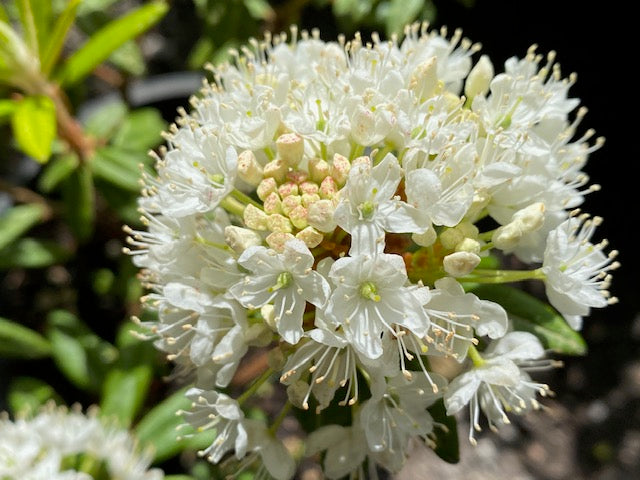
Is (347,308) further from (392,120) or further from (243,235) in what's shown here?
(392,120)

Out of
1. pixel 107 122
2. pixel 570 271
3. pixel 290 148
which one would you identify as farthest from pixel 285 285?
pixel 107 122

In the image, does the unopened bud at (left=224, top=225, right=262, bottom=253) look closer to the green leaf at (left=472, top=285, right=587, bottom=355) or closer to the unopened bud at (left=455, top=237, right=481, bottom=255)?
the unopened bud at (left=455, top=237, right=481, bottom=255)

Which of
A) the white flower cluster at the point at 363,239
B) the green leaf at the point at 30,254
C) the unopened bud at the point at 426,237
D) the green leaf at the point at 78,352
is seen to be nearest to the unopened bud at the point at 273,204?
the white flower cluster at the point at 363,239

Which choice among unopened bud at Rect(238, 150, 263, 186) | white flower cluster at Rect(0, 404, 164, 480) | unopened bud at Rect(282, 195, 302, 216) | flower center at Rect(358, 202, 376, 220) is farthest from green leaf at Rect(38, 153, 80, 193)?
flower center at Rect(358, 202, 376, 220)

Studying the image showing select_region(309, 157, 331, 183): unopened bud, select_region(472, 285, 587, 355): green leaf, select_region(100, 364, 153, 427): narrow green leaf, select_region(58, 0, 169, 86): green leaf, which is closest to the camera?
select_region(309, 157, 331, 183): unopened bud

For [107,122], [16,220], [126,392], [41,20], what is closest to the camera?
[41,20]

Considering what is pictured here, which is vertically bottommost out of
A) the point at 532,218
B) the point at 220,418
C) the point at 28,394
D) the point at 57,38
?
the point at 28,394

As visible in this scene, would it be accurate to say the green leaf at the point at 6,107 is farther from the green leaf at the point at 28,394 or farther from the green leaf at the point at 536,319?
the green leaf at the point at 536,319

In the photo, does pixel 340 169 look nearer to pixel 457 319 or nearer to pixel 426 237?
pixel 426 237
